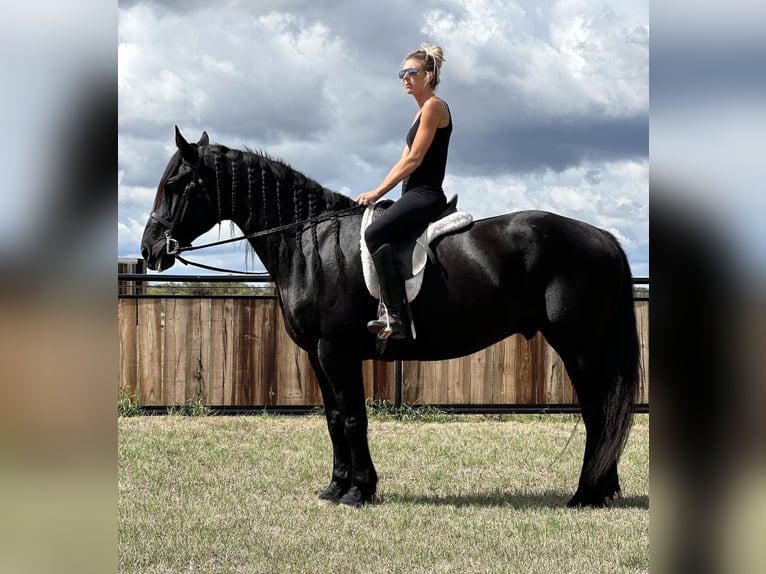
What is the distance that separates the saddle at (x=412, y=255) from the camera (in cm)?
506

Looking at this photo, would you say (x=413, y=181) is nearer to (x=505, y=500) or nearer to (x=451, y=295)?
(x=451, y=295)

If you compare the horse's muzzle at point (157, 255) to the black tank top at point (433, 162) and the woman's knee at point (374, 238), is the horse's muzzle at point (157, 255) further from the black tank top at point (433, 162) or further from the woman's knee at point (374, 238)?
the black tank top at point (433, 162)

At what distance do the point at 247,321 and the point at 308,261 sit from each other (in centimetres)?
433

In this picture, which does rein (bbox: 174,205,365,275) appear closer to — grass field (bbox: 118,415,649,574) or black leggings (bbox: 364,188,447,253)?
black leggings (bbox: 364,188,447,253)

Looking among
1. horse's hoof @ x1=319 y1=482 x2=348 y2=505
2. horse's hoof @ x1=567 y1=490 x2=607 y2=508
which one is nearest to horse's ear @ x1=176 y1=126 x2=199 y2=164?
horse's hoof @ x1=319 y1=482 x2=348 y2=505

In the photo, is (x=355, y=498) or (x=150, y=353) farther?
(x=150, y=353)

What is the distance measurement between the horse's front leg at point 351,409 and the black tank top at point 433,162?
51.1 inches

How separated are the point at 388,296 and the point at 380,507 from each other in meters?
1.46

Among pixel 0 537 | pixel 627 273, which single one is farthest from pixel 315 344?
pixel 0 537

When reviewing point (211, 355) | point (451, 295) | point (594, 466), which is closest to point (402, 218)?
point (451, 295)

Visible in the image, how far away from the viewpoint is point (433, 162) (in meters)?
5.02

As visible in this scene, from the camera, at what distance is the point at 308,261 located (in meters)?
5.33

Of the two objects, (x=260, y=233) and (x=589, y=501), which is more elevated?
(x=260, y=233)

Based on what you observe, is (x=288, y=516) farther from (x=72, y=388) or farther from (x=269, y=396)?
(x=269, y=396)
